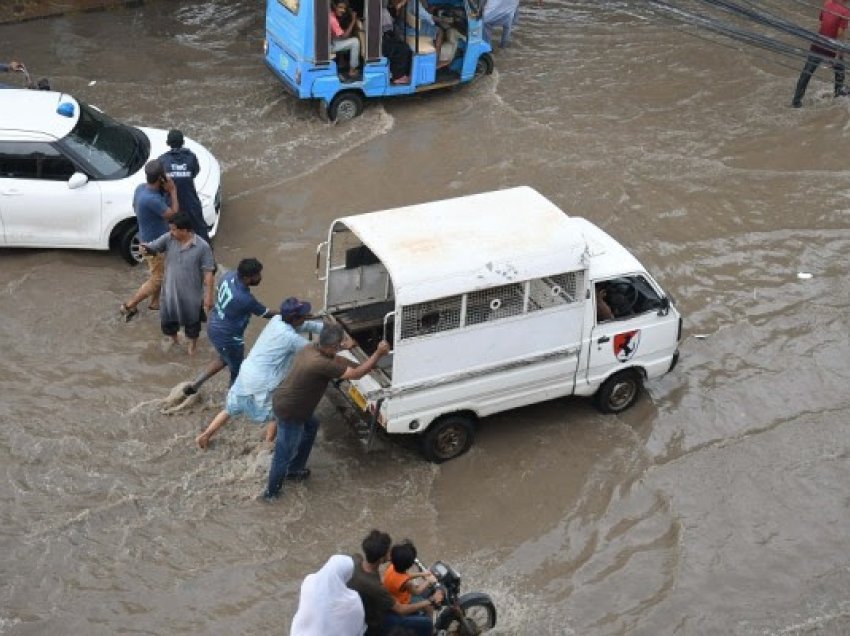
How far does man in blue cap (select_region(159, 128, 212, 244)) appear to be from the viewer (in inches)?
400

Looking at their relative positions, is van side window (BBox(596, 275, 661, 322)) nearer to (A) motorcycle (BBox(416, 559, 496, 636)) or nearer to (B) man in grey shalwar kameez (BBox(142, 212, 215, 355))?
(A) motorcycle (BBox(416, 559, 496, 636))

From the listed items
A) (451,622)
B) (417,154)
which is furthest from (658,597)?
→ (417,154)

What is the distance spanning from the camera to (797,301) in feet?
37.5

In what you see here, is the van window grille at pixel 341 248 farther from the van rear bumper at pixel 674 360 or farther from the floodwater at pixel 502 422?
the van rear bumper at pixel 674 360

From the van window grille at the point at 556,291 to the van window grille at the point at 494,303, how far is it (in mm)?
173

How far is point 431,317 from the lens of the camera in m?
8.14

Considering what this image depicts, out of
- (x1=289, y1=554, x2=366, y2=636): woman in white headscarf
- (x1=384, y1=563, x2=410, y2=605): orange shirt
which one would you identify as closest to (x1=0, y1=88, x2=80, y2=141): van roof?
(x1=384, y1=563, x2=410, y2=605): orange shirt

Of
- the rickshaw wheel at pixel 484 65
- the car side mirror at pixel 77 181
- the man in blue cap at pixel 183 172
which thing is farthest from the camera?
the rickshaw wheel at pixel 484 65

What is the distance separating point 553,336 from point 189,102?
8.04m

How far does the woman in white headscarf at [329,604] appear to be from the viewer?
569 cm

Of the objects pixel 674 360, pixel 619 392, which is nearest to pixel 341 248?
pixel 619 392

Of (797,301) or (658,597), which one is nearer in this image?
(658,597)

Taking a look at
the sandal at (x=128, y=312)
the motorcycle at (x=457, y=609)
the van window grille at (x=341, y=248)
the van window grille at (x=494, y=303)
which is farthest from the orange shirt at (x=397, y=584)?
the sandal at (x=128, y=312)

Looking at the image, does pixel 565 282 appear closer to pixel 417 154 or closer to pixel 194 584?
pixel 194 584
